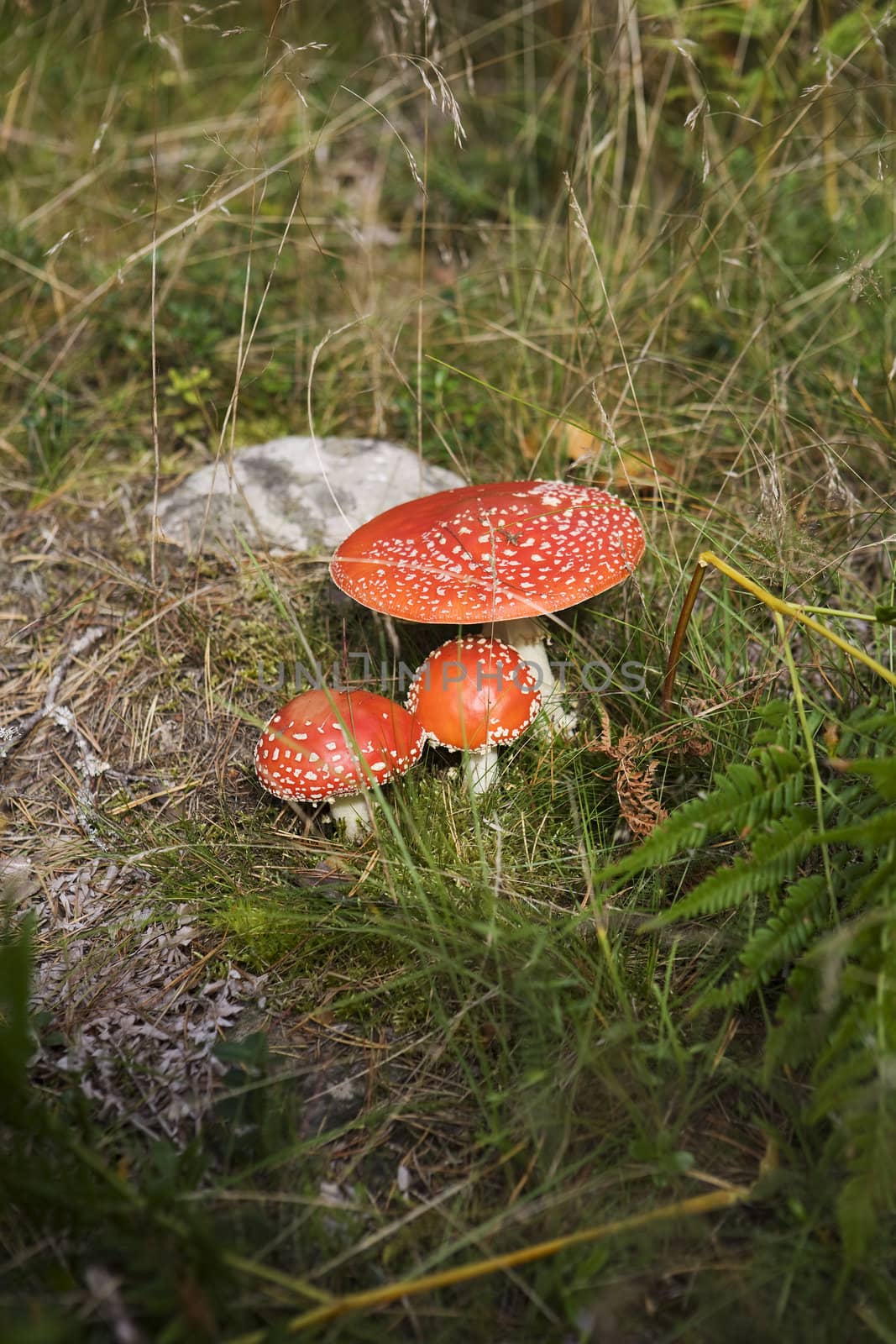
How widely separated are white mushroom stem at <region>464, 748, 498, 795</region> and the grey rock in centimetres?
134

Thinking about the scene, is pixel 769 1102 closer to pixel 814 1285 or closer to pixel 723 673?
pixel 814 1285

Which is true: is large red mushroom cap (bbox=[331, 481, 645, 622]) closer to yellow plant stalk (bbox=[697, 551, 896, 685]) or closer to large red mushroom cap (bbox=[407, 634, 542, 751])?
large red mushroom cap (bbox=[407, 634, 542, 751])

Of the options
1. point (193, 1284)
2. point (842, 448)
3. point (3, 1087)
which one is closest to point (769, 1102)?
point (193, 1284)

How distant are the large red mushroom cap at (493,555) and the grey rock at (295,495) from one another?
836 millimetres

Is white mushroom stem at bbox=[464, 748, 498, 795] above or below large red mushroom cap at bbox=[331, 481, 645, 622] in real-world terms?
below

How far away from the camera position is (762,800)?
6.77 feet

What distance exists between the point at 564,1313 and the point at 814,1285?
49cm

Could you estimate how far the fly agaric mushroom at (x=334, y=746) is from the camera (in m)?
2.64

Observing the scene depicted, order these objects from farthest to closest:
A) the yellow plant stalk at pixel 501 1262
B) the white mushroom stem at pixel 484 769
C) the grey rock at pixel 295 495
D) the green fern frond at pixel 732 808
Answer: the grey rock at pixel 295 495
the white mushroom stem at pixel 484 769
the green fern frond at pixel 732 808
the yellow plant stalk at pixel 501 1262

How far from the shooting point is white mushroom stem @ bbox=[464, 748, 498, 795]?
2986 millimetres

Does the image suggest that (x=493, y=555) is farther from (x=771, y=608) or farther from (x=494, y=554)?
(x=771, y=608)

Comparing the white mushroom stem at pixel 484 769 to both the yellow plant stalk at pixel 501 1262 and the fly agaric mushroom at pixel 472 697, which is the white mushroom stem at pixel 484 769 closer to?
the fly agaric mushroom at pixel 472 697

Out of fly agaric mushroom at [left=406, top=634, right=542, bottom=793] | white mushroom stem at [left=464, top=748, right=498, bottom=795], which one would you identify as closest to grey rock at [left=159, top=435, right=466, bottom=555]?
fly agaric mushroom at [left=406, top=634, right=542, bottom=793]

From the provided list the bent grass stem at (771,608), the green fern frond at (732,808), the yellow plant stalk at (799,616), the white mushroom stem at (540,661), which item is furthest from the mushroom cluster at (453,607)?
the green fern frond at (732,808)
